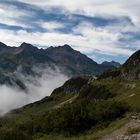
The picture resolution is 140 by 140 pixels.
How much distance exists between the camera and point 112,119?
9312 cm

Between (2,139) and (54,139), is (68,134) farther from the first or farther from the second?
(2,139)

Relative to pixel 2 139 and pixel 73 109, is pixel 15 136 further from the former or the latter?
pixel 73 109

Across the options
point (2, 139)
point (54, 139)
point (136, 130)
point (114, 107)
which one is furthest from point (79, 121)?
point (136, 130)

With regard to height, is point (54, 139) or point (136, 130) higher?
point (136, 130)

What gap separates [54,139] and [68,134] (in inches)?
290

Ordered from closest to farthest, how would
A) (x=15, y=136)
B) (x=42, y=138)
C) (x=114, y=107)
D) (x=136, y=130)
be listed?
(x=136, y=130) → (x=15, y=136) → (x=42, y=138) → (x=114, y=107)

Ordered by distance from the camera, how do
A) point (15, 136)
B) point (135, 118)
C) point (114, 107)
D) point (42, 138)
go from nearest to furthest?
1. point (15, 136)
2. point (135, 118)
3. point (42, 138)
4. point (114, 107)

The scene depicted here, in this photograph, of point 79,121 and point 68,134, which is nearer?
point 68,134

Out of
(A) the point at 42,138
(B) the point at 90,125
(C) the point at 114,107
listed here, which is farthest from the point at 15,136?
(C) the point at 114,107

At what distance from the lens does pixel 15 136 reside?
65062 mm

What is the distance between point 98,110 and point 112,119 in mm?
6433

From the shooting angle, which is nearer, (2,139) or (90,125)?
(2,139)

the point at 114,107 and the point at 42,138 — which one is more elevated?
the point at 114,107

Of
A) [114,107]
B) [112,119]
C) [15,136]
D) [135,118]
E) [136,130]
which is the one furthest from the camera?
[114,107]
